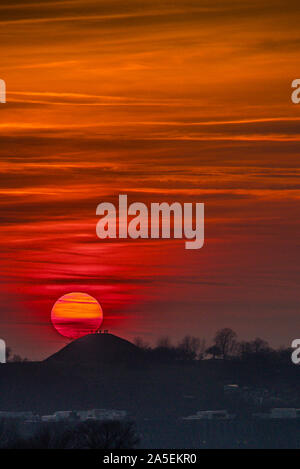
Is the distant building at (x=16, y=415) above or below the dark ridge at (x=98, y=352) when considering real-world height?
below

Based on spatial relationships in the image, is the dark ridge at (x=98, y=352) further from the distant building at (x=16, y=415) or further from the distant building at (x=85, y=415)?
the distant building at (x=16, y=415)

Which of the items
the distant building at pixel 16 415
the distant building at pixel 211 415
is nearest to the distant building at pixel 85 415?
the distant building at pixel 16 415

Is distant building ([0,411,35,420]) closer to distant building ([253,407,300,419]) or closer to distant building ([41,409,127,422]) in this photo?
distant building ([41,409,127,422])

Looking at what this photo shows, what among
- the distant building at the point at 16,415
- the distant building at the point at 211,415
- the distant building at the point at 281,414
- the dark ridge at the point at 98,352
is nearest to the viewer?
the distant building at the point at 16,415

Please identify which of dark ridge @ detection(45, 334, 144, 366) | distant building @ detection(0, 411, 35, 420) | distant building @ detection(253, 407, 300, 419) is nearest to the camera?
distant building @ detection(0, 411, 35, 420)

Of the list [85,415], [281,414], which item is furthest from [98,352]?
[281,414]

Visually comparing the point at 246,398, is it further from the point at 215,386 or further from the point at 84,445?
the point at 84,445

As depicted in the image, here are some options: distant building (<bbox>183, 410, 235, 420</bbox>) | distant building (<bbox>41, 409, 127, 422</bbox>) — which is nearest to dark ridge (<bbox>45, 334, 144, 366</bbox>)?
distant building (<bbox>41, 409, 127, 422</bbox>)

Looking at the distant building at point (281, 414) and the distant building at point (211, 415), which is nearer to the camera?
the distant building at point (211, 415)

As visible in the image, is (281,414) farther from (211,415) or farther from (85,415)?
(85,415)

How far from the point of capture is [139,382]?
136 meters
